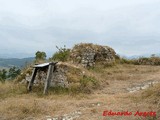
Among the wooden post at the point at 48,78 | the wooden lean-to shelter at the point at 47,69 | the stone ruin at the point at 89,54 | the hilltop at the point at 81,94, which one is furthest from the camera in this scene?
the stone ruin at the point at 89,54

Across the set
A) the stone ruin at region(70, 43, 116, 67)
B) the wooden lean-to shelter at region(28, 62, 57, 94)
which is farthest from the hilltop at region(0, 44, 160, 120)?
the wooden lean-to shelter at region(28, 62, 57, 94)

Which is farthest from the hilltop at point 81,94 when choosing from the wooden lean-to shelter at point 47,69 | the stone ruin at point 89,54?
the wooden lean-to shelter at point 47,69

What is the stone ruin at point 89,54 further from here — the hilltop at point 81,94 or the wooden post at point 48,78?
the wooden post at point 48,78

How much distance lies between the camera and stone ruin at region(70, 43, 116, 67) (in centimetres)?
1702

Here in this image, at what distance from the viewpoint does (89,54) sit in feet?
57.2

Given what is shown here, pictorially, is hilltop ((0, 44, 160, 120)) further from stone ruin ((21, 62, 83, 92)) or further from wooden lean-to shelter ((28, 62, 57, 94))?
wooden lean-to shelter ((28, 62, 57, 94))

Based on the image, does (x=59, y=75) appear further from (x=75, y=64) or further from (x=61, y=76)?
(x=75, y=64)

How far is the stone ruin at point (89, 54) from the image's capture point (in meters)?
17.0

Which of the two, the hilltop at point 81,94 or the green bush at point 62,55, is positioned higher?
the green bush at point 62,55

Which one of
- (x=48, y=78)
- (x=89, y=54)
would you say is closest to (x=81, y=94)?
(x=48, y=78)

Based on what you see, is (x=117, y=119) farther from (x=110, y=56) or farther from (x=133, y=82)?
(x=110, y=56)

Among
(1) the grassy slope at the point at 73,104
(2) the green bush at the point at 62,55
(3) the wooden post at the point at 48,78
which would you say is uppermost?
(2) the green bush at the point at 62,55

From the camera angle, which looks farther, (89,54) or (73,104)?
(89,54)

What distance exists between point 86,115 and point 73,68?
17.6 ft
